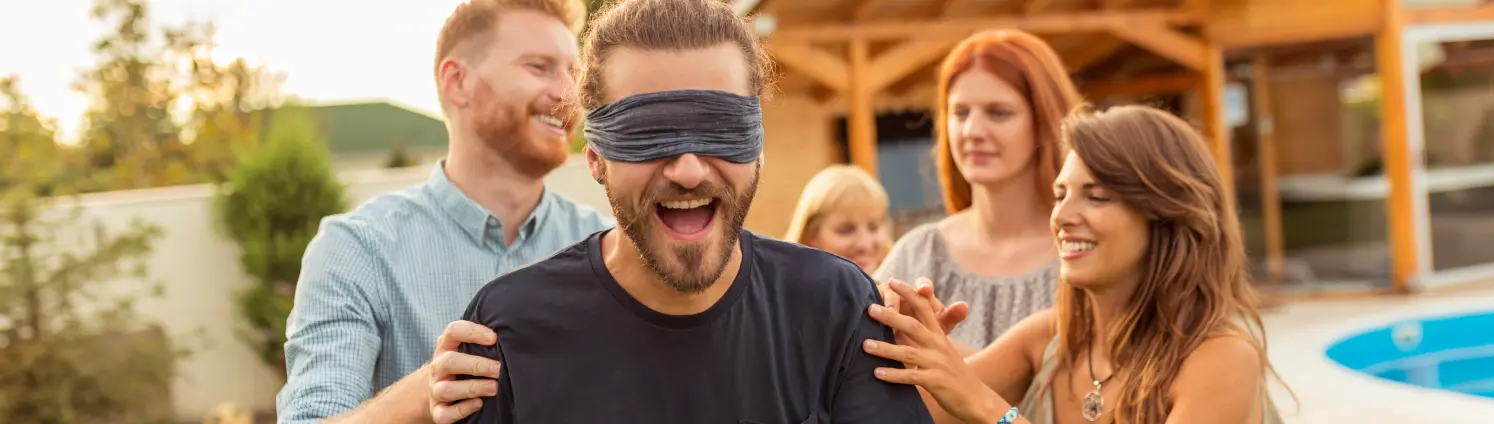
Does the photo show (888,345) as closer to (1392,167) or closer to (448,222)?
(448,222)

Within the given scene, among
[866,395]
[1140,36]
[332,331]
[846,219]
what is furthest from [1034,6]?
[866,395]

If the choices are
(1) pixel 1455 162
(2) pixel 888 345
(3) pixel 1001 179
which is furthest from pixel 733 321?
(1) pixel 1455 162

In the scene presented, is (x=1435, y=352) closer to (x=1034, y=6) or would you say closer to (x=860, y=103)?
(x=1034, y=6)

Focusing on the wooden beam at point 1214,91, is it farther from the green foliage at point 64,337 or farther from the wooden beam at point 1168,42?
the green foliage at point 64,337

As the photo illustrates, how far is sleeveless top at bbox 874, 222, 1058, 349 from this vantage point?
2.92 meters

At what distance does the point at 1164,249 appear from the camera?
235cm

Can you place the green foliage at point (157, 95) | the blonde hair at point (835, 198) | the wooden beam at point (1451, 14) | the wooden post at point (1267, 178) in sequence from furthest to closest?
1. the green foliage at point (157, 95)
2. the wooden post at point (1267, 178)
3. the wooden beam at point (1451, 14)
4. the blonde hair at point (835, 198)

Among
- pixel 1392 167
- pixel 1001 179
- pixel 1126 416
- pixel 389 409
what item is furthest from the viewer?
pixel 1392 167

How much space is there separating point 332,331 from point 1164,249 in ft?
5.22

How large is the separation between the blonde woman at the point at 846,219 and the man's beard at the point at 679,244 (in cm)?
216

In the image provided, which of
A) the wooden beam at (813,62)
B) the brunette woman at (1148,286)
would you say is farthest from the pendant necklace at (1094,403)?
the wooden beam at (813,62)

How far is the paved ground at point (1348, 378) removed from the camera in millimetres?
5410

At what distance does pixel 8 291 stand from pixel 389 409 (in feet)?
25.5

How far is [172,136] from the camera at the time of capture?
17.5 m
